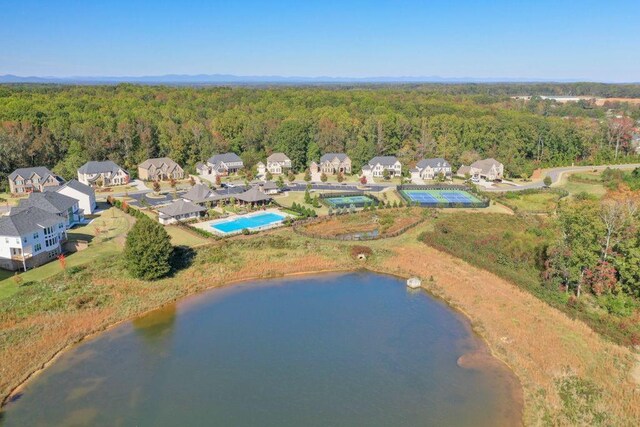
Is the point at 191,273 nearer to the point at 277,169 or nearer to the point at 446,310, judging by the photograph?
the point at 446,310

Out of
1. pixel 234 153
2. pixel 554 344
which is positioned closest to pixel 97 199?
pixel 234 153

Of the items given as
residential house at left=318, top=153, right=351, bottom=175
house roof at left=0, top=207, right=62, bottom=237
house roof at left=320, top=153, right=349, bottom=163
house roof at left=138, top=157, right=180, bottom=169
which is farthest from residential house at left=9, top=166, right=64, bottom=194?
house roof at left=320, top=153, right=349, bottom=163

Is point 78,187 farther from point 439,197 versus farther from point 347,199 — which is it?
point 439,197

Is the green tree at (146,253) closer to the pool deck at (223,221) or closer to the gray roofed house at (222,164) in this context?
the pool deck at (223,221)

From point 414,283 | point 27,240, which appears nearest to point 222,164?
point 27,240

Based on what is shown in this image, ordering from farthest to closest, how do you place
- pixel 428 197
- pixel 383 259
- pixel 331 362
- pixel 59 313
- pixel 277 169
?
pixel 277 169
pixel 428 197
pixel 383 259
pixel 59 313
pixel 331 362

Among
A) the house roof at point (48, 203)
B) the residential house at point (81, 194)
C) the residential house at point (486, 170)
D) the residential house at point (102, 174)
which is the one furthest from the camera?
the residential house at point (486, 170)

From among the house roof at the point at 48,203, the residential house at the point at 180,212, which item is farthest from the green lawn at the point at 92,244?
the residential house at the point at 180,212
